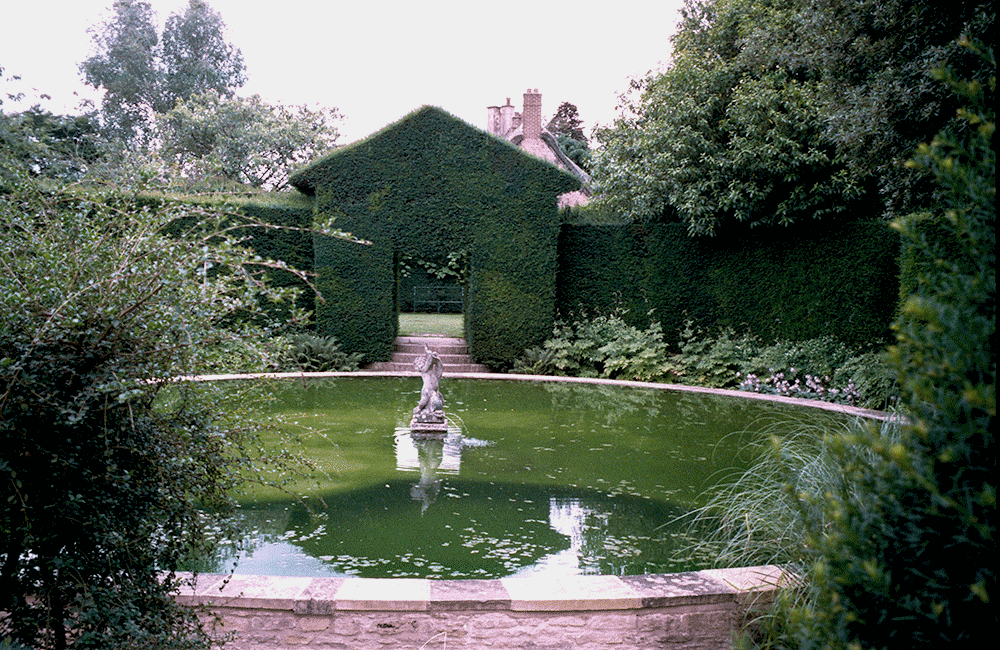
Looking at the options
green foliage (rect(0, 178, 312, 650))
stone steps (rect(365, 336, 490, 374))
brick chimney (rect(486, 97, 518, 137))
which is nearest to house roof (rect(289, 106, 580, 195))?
stone steps (rect(365, 336, 490, 374))

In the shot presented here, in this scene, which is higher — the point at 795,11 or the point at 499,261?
the point at 795,11

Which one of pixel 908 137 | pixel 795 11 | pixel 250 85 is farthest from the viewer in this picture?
pixel 250 85

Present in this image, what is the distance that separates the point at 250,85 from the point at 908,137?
34017 millimetres

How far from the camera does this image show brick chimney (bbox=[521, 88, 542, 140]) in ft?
93.5

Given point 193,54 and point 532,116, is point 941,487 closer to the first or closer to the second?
point 532,116

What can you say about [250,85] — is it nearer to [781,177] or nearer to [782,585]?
[781,177]

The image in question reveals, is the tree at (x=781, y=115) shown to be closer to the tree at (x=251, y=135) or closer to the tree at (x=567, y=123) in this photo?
the tree at (x=251, y=135)

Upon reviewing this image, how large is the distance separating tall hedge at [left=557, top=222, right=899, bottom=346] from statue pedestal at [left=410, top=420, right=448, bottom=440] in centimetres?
721

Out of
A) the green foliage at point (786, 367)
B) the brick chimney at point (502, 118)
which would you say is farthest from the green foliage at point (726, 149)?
the brick chimney at point (502, 118)

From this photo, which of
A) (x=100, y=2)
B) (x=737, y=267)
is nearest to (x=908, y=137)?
(x=737, y=267)

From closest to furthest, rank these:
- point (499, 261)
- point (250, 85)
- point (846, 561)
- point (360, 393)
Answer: point (846, 561)
point (360, 393)
point (499, 261)
point (250, 85)

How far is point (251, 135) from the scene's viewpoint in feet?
89.2

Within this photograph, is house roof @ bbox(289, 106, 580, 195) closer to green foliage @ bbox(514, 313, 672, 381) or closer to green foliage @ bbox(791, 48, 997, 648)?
green foliage @ bbox(514, 313, 672, 381)

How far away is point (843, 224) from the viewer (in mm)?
11781
